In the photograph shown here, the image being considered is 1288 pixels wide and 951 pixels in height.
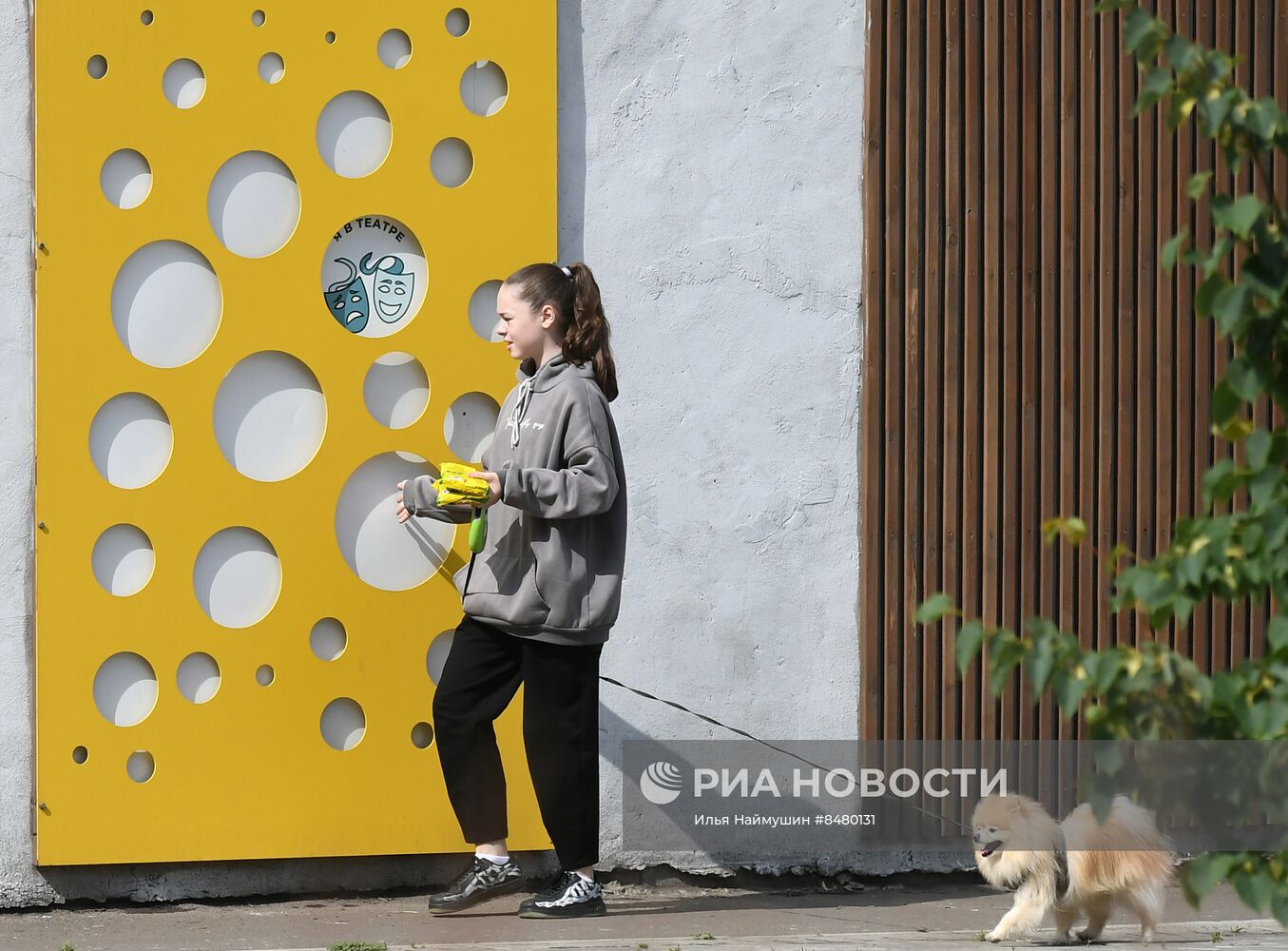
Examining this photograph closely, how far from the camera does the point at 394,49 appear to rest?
4.83 m

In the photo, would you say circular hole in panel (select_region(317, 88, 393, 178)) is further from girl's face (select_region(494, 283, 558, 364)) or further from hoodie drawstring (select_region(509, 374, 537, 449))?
hoodie drawstring (select_region(509, 374, 537, 449))

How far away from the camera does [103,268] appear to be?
4.61m

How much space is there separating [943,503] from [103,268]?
2784mm

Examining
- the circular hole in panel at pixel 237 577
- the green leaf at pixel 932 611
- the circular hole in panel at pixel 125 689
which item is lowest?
the circular hole in panel at pixel 125 689

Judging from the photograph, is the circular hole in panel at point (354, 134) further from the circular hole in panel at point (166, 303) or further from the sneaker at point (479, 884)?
the sneaker at point (479, 884)

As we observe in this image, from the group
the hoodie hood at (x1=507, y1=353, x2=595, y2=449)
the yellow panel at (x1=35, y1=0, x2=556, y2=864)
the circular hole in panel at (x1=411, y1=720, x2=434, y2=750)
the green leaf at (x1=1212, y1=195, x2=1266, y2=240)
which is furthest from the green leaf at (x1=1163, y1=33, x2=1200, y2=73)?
the circular hole in panel at (x1=411, y1=720, x2=434, y2=750)

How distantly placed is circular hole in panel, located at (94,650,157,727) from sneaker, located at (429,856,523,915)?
106 cm

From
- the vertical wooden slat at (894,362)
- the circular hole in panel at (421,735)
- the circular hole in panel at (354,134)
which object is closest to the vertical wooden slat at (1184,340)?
the vertical wooden slat at (894,362)

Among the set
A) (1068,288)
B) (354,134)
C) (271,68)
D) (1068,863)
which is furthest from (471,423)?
(1068,863)

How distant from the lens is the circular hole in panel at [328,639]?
4.75 metres

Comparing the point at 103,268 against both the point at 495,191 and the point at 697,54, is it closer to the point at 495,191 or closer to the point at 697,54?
the point at 495,191

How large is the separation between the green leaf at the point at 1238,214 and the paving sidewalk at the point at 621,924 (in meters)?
2.89

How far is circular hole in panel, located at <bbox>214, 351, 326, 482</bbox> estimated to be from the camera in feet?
15.5

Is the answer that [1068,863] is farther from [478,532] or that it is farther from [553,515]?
[478,532]
